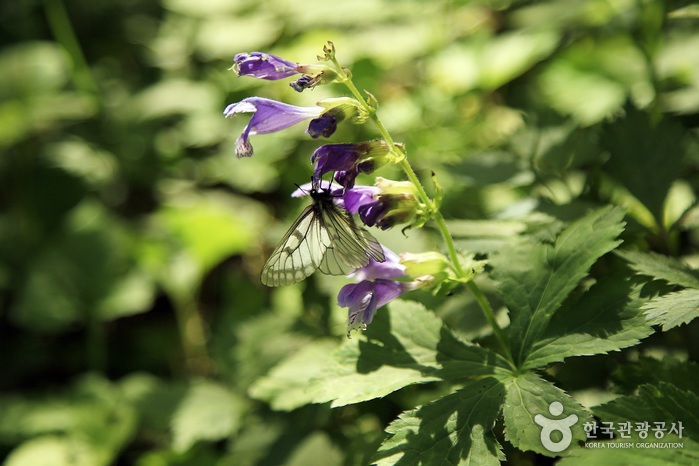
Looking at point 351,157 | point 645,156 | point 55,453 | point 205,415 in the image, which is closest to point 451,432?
point 351,157

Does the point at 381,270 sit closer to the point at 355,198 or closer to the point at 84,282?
the point at 355,198

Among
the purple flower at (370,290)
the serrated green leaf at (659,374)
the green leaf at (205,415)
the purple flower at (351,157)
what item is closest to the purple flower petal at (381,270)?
the purple flower at (370,290)

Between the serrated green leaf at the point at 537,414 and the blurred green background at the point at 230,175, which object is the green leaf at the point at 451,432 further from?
the blurred green background at the point at 230,175

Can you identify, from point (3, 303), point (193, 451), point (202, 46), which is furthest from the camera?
point (202, 46)

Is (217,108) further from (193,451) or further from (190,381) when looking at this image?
(193,451)

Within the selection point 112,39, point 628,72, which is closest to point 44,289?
point 112,39

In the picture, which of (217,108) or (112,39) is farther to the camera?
(112,39)
